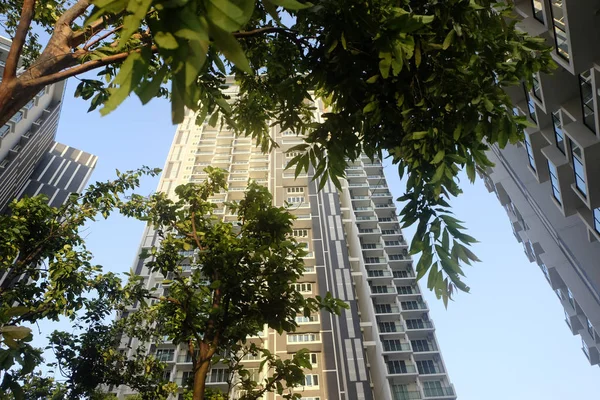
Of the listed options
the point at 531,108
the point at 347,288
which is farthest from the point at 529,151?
the point at 347,288

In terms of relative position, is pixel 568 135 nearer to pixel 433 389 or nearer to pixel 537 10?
pixel 537 10

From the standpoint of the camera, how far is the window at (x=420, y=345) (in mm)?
34594

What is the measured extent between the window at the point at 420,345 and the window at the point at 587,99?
29.2 meters

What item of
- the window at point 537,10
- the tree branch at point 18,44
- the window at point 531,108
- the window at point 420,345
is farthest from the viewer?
the window at point 420,345

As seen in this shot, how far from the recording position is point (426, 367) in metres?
33.2

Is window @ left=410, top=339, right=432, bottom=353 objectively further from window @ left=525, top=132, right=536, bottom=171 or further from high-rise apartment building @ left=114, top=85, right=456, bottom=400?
window @ left=525, top=132, right=536, bottom=171

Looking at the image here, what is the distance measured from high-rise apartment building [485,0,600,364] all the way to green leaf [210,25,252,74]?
7.53 m

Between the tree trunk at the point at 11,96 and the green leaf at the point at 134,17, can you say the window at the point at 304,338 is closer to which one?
the tree trunk at the point at 11,96

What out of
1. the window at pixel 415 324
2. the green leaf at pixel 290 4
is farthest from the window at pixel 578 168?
the window at pixel 415 324

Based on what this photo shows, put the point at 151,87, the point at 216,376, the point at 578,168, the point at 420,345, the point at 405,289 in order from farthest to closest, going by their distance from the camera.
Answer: the point at 405,289, the point at 420,345, the point at 216,376, the point at 578,168, the point at 151,87

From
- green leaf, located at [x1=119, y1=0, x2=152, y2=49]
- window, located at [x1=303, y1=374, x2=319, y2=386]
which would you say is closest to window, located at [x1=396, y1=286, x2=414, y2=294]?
window, located at [x1=303, y1=374, x2=319, y2=386]

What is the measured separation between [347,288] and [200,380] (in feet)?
96.7

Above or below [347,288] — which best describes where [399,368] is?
below

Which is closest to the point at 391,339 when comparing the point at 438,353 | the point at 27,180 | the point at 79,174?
the point at 438,353
